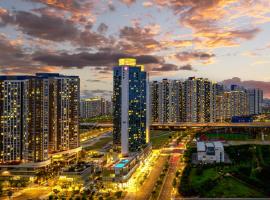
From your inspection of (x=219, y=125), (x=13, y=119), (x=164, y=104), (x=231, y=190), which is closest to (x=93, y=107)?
(x=164, y=104)

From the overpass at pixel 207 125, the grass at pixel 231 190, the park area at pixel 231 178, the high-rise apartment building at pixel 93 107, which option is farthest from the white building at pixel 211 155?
the high-rise apartment building at pixel 93 107

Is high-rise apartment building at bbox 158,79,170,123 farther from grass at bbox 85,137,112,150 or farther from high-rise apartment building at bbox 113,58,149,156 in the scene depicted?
high-rise apartment building at bbox 113,58,149,156

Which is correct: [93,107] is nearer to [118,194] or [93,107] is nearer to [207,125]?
[207,125]

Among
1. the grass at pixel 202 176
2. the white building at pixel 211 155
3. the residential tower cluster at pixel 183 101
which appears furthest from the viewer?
the residential tower cluster at pixel 183 101

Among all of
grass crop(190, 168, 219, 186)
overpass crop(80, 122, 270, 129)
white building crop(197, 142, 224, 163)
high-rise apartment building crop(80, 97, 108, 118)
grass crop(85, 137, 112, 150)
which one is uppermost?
high-rise apartment building crop(80, 97, 108, 118)

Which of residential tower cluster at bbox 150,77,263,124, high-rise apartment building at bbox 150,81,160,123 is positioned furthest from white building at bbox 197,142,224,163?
high-rise apartment building at bbox 150,81,160,123

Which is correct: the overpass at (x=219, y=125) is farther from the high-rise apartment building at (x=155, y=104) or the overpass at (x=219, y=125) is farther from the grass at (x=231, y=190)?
the grass at (x=231, y=190)
